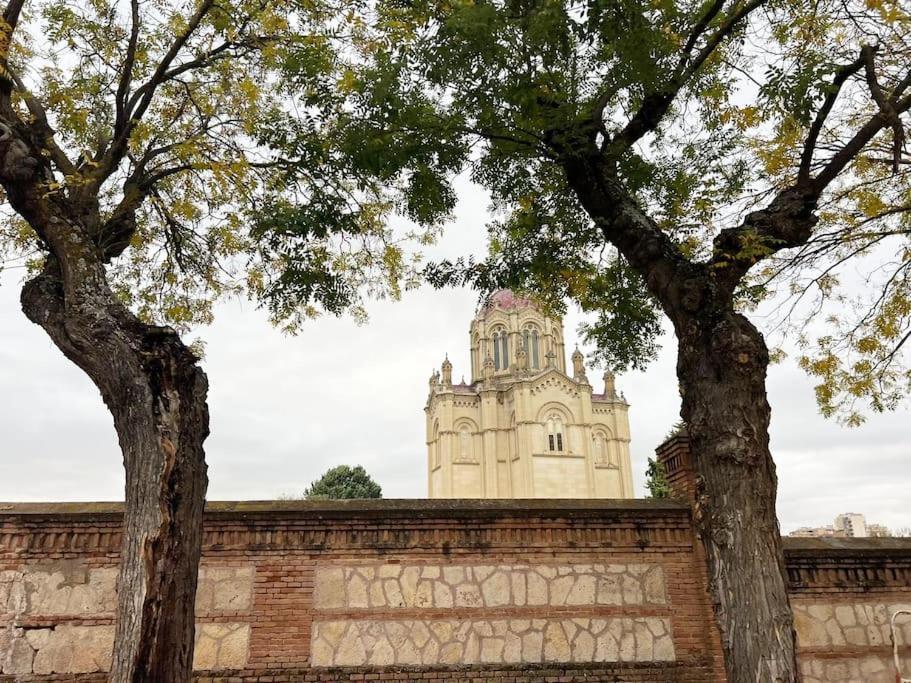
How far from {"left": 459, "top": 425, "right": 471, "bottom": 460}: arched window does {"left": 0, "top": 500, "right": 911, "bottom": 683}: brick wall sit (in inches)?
2081

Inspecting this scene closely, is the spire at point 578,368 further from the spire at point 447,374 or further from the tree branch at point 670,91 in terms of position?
the tree branch at point 670,91

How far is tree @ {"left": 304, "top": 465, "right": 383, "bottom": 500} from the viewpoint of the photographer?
48219 mm

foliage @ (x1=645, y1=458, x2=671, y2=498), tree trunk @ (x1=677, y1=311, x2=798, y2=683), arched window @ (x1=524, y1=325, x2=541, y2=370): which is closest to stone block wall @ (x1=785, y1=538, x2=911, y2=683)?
tree trunk @ (x1=677, y1=311, x2=798, y2=683)

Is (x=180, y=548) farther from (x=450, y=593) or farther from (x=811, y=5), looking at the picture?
(x=811, y=5)

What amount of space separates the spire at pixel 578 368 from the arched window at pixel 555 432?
13.4ft

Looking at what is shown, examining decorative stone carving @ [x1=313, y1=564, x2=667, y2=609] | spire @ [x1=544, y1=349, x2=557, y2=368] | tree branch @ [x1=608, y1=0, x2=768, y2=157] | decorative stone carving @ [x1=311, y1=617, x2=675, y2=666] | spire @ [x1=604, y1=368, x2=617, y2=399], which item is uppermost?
spire @ [x1=544, y1=349, x2=557, y2=368]

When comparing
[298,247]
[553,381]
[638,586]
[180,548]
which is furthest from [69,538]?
[553,381]

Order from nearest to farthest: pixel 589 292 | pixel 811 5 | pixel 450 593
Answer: pixel 811 5 < pixel 450 593 < pixel 589 292

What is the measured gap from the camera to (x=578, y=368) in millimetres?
60562

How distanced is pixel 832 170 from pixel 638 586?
15.1 ft

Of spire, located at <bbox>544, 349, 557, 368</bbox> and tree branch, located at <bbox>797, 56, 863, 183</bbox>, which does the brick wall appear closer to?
tree branch, located at <bbox>797, 56, 863, 183</bbox>

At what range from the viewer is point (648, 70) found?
19.1 ft

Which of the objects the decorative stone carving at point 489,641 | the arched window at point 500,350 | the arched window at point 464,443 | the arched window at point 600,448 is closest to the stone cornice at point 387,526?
the decorative stone carving at point 489,641

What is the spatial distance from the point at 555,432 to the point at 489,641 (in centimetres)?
5096
